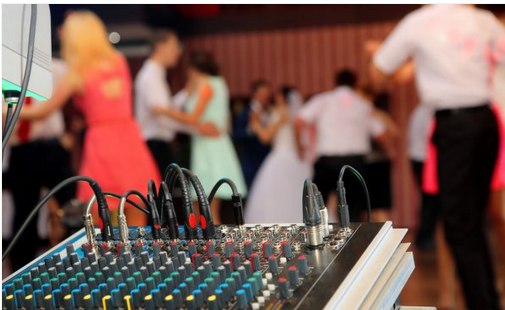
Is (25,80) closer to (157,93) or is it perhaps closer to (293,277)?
(293,277)

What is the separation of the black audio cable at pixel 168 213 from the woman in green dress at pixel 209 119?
303cm

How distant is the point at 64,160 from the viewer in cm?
399

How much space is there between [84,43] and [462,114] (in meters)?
1.82

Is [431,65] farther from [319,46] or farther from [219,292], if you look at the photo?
[319,46]

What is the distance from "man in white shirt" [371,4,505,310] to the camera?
2.81 meters

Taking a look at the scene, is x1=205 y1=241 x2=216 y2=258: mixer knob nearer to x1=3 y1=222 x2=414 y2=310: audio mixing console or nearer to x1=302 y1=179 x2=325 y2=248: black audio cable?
x1=3 y1=222 x2=414 y2=310: audio mixing console

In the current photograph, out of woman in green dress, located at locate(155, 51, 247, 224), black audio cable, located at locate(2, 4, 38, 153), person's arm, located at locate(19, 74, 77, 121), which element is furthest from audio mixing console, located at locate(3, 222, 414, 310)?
woman in green dress, located at locate(155, 51, 247, 224)

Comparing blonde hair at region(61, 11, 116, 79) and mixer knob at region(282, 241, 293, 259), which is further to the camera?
blonde hair at region(61, 11, 116, 79)

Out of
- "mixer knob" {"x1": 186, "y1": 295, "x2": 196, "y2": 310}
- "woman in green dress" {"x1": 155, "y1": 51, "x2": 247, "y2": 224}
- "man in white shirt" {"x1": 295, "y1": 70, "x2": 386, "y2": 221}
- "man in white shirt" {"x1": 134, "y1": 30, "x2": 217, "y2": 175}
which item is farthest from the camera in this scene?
"man in white shirt" {"x1": 295, "y1": 70, "x2": 386, "y2": 221}

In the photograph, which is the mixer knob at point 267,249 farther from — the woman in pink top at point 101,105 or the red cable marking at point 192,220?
the woman in pink top at point 101,105

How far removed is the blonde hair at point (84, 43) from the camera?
3.46 metres

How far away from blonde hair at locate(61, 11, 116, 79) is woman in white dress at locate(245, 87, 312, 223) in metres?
2.40

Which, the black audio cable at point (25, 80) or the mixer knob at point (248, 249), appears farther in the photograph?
the mixer knob at point (248, 249)

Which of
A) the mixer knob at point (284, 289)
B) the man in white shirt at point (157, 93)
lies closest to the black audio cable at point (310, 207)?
the mixer knob at point (284, 289)
